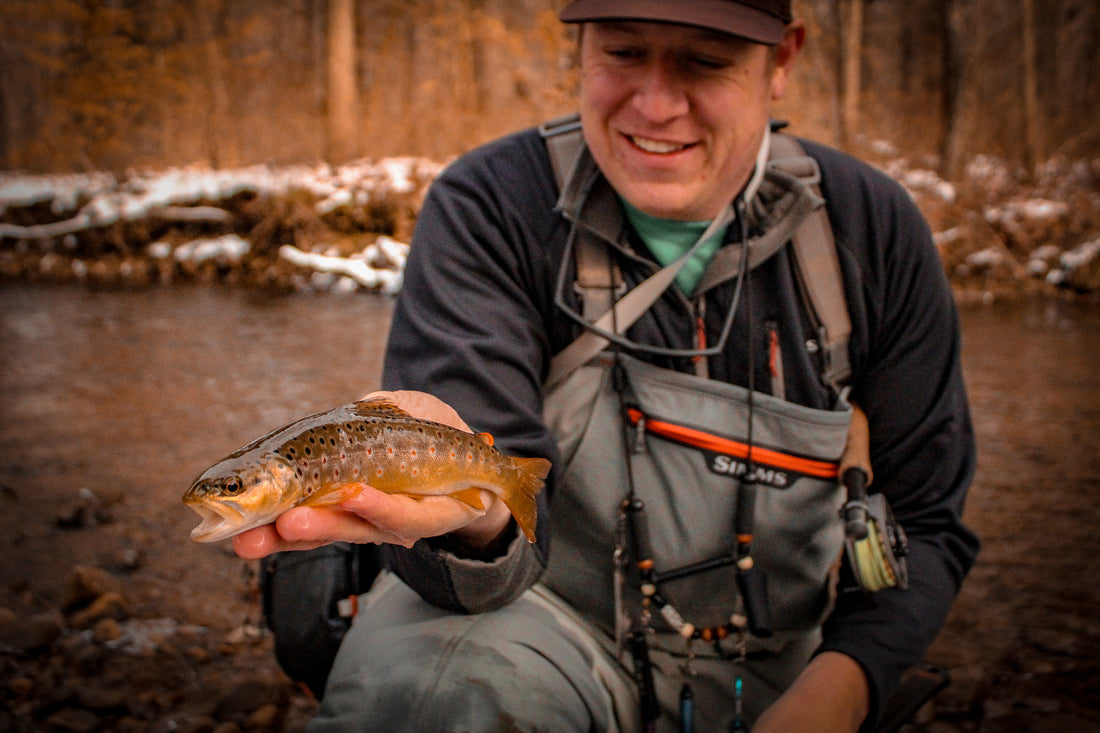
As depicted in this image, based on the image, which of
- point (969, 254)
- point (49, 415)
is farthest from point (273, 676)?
point (969, 254)

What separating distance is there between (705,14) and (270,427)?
4.44 m

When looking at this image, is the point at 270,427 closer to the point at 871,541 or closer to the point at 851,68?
the point at 871,541

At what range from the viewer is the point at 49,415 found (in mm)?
5609

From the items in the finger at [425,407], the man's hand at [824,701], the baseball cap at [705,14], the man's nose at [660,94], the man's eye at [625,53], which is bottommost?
the man's hand at [824,701]

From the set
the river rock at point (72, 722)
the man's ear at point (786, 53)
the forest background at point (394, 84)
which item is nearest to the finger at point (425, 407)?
the man's ear at point (786, 53)

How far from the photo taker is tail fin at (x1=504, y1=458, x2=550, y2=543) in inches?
64.8

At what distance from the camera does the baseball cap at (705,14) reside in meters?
1.90

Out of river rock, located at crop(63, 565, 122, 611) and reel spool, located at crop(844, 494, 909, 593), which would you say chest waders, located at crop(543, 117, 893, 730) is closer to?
reel spool, located at crop(844, 494, 909, 593)

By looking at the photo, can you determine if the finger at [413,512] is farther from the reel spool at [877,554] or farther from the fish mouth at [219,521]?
the reel spool at [877,554]

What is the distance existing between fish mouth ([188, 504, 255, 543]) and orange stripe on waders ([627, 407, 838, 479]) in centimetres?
122

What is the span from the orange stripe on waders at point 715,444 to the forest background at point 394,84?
11.5 metres

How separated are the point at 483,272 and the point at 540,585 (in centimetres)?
92

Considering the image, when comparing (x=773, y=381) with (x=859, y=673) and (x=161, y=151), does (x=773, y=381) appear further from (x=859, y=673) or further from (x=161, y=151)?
(x=161, y=151)

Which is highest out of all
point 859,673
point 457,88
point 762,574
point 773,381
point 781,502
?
point 457,88
